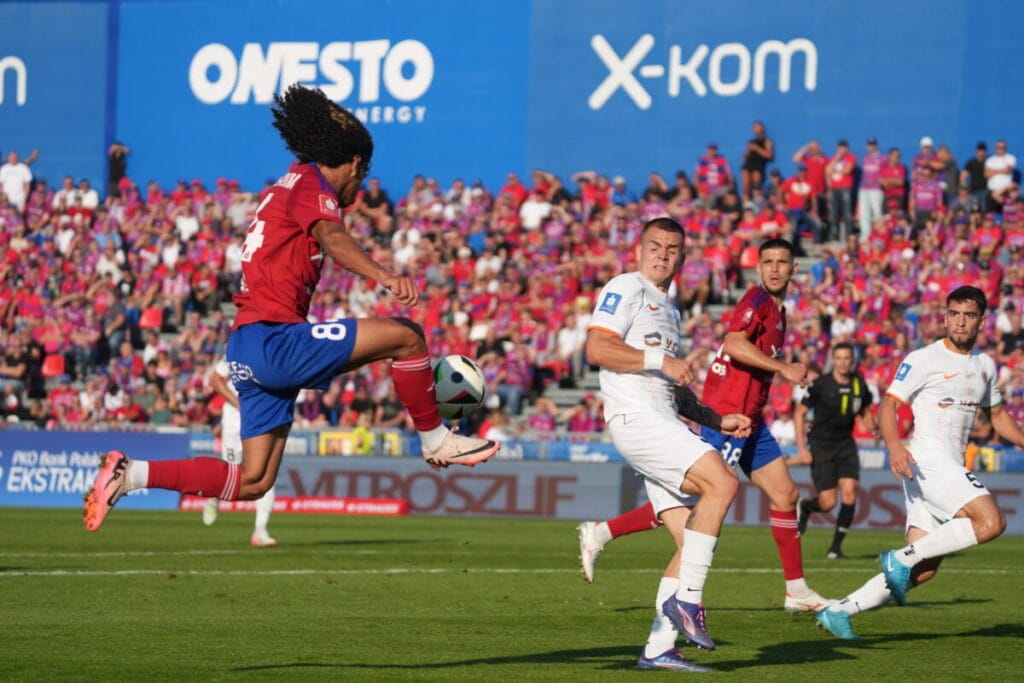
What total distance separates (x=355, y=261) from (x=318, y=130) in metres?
1.02

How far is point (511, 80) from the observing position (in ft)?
126

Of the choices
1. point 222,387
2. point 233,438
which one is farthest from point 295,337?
point 233,438

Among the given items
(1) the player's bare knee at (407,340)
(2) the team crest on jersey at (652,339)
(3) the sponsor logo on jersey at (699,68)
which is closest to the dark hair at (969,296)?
(2) the team crest on jersey at (652,339)

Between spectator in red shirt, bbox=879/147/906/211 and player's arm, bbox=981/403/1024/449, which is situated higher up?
spectator in red shirt, bbox=879/147/906/211

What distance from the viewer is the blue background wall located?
33.6 m

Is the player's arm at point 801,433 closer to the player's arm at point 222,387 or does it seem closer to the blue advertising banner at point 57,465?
the player's arm at point 222,387

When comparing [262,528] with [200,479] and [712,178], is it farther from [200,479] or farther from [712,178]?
[712,178]

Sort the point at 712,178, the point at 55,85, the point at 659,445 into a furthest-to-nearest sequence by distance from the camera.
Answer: the point at 55,85
the point at 712,178
the point at 659,445

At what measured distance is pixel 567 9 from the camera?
1474 inches

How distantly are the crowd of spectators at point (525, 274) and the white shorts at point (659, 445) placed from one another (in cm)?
1733

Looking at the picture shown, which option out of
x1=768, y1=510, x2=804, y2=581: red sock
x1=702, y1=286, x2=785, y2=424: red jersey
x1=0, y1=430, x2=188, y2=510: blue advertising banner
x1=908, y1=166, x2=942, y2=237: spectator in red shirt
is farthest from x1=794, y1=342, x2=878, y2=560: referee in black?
x1=0, y1=430, x2=188, y2=510: blue advertising banner

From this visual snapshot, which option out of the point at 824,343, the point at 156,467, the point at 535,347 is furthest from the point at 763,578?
the point at 535,347

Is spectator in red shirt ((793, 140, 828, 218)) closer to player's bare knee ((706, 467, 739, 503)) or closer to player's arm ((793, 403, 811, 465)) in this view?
player's arm ((793, 403, 811, 465))

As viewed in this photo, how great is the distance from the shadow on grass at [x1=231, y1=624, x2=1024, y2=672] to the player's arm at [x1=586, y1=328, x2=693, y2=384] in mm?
1626
